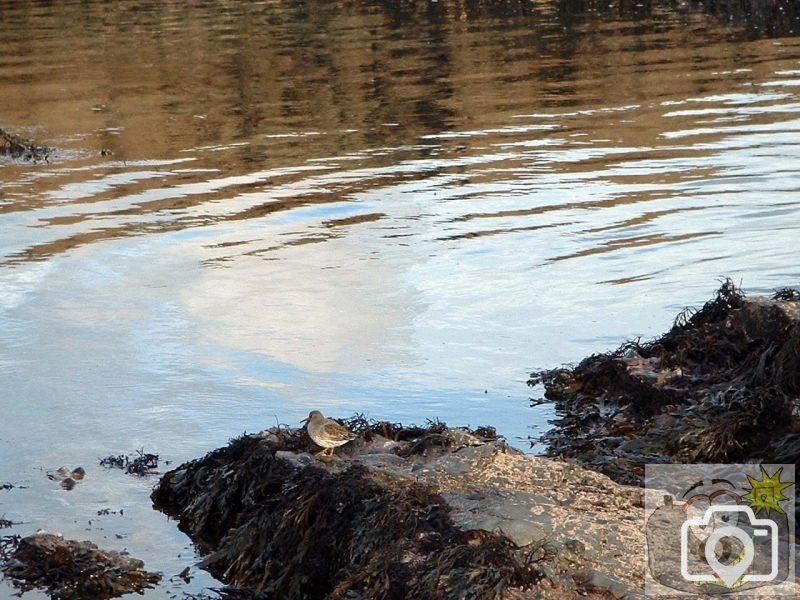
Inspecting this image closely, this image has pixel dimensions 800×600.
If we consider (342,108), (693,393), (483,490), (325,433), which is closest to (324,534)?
(483,490)

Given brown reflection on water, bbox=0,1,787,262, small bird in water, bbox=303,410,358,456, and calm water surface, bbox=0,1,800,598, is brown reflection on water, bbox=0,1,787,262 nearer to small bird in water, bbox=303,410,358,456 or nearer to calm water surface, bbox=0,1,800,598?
calm water surface, bbox=0,1,800,598

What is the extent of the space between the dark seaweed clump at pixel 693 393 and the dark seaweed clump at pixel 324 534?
1.59 m

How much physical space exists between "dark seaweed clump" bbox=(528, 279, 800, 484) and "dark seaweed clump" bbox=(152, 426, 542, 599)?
62.8 inches

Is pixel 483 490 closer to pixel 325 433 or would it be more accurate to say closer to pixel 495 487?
pixel 495 487

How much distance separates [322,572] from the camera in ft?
21.0

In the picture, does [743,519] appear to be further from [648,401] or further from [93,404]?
[93,404]

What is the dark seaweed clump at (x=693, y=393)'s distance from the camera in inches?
298

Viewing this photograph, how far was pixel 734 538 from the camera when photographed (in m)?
5.91

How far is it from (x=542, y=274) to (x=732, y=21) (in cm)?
2254

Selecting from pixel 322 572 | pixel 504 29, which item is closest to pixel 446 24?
pixel 504 29

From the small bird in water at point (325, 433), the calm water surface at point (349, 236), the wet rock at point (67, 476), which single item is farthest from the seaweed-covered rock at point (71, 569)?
the small bird in water at point (325, 433)

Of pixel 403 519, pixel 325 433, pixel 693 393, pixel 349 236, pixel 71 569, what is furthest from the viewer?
pixel 349 236

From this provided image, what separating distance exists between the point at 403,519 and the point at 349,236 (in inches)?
300

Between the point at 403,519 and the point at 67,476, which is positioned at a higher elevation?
the point at 403,519
